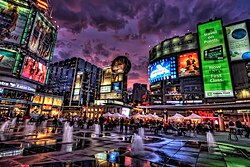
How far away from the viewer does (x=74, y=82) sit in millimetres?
91250

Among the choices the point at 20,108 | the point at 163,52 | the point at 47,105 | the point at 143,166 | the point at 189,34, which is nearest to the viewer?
the point at 143,166

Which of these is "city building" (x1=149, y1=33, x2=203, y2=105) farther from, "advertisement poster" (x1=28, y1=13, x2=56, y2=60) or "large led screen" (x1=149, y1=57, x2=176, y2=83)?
"advertisement poster" (x1=28, y1=13, x2=56, y2=60)

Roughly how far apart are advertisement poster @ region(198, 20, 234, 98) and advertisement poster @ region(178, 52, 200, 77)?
48.0 feet

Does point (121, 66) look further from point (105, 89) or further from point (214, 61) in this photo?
point (214, 61)

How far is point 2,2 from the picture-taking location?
114ft

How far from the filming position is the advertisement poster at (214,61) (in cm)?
3234

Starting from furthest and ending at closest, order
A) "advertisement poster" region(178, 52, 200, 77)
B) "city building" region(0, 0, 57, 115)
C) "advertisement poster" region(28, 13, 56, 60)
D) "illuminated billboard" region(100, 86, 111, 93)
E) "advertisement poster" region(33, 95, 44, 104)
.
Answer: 1. "illuminated billboard" region(100, 86, 111, 93)
2. "advertisement poster" region(33, 95, 44, 104)
3. "advertisement poster" region(178, 52, 200, 77)
4. "advertisement poster" region(28, 13, 56, 60)
5. "city building" region(0, 0, 57, 115)

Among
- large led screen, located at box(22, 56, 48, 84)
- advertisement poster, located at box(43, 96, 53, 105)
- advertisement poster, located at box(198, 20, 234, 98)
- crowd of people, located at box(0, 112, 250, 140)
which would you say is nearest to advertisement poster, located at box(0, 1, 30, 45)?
large led screen, located at box(22, 56, 48, 84)

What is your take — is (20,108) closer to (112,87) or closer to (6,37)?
(6,37)

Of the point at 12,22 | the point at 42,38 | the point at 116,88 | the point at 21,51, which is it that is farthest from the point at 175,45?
the point at 12,22

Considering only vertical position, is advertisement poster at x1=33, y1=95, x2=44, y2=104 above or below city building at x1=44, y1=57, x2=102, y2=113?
below

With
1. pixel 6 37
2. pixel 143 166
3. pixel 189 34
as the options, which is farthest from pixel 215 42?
pixel 6 37

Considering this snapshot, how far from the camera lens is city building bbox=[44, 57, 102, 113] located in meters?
89.7

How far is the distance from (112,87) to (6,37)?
1558 inches
